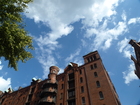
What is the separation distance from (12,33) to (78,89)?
85.2 feet

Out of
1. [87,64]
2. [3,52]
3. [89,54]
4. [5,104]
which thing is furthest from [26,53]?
[5,104]

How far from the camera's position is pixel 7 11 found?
1273 cm

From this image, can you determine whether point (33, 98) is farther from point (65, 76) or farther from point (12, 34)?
point (12, 34)

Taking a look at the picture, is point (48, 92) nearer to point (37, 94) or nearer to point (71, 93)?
point (71, 93)

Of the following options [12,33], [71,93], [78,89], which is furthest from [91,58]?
[12,33]

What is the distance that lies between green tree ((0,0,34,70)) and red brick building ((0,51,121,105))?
2137 centimetres

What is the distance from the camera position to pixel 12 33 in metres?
12.5

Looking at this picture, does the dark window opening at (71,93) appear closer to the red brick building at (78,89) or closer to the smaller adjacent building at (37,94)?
the red brick building at (78,89)

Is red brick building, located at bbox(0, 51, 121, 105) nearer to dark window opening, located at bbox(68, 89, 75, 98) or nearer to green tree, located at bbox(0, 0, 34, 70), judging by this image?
dark window opening, located at bbox(68, 89, 75, 98)

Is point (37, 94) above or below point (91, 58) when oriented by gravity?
below

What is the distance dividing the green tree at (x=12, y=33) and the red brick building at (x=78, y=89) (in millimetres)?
21371

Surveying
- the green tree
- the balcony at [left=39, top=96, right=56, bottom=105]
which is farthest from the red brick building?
the green tree

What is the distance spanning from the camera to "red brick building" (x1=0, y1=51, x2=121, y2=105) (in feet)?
91.1

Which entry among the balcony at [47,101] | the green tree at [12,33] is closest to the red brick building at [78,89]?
the balcony at [47,101]
